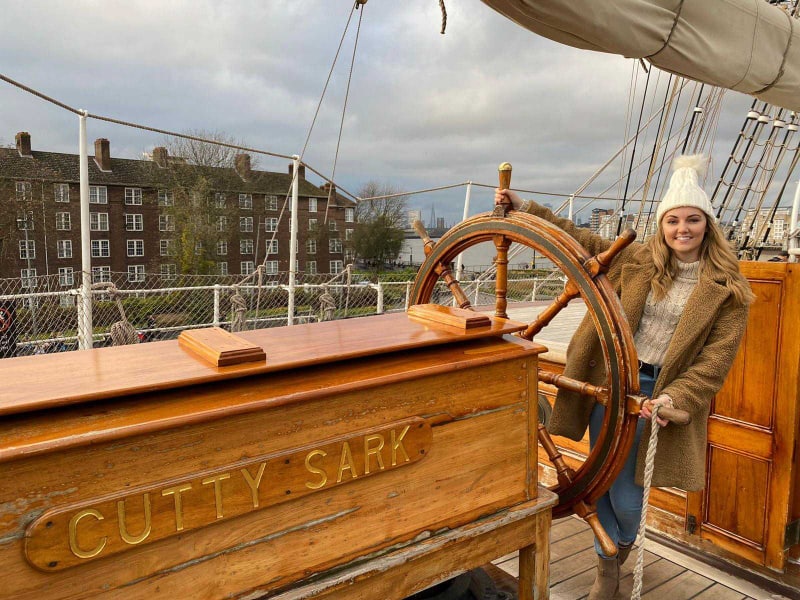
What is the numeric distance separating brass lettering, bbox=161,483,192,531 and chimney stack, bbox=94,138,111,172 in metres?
26.4

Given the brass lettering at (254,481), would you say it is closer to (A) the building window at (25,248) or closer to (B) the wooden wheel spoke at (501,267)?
(B) the wooden wheel spoke at (501,267)

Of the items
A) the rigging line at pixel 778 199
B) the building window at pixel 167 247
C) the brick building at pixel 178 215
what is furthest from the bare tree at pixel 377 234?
the rigging line at pixel 778 199

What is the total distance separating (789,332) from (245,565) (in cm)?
209

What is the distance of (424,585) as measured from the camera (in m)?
1.34

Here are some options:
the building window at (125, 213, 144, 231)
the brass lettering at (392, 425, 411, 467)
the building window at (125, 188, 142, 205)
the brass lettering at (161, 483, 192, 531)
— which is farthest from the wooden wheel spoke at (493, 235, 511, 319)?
the building window at (125, 188, 142, 205)

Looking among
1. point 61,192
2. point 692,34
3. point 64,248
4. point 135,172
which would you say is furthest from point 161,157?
point 692,34

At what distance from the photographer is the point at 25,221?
572 inches

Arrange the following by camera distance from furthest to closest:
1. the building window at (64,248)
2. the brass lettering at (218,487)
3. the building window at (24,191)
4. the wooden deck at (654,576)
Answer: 1. the building window at (64,248)
2. the building window at (24,191)
3. the wooden deck at (654,576)
4. the brass lettering at (218,487)

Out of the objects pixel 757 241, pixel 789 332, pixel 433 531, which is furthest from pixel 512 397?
pixel 757 241

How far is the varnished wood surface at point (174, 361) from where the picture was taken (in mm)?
991

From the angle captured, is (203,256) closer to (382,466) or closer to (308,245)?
(308,245)

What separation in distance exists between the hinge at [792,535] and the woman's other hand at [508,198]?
5.30ft

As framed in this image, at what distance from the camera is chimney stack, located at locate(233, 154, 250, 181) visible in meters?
23.5

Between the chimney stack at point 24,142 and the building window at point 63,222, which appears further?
the chimney stack at point 24,142
